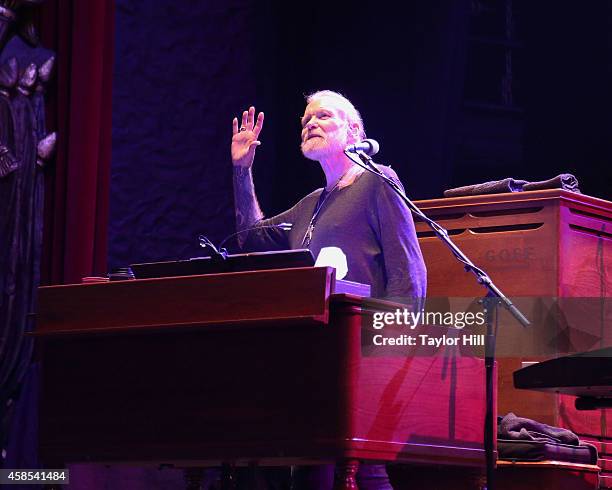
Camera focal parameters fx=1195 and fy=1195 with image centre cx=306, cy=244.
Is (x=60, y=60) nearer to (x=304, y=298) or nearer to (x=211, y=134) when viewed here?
(x=211, y=134)

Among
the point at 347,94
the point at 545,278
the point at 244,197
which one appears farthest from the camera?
the point at 347,94

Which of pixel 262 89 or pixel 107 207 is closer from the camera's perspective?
pixel 107 207

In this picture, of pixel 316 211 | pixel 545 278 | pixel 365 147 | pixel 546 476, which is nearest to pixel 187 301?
pixel 365 147

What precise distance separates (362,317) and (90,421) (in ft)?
2.66

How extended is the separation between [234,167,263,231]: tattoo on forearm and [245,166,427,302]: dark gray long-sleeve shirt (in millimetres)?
215

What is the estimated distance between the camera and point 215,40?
550 cm

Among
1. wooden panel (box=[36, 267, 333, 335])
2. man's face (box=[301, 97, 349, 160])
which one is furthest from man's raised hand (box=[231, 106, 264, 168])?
wooden panel (box=[36, 267, 333, 335])

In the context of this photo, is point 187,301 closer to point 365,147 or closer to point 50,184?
point 365,147

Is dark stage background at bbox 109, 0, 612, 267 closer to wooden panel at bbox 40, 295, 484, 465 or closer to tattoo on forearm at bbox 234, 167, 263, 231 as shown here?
tattoo on forearm at bbox 234, 167, 263, 231

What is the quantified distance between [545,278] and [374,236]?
2.91ft

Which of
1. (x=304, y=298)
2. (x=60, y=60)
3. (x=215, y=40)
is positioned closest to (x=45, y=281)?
(x=60, y=60)

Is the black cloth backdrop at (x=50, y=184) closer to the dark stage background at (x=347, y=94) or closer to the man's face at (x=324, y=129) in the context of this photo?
the dark stage background at (x=347, y=94)

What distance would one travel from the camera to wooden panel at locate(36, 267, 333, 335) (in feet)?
9.49

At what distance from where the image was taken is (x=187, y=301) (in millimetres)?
3059
